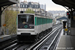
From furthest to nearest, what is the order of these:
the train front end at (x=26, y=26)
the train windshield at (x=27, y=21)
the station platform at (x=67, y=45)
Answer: the train windshield at (x=27, y=21)
the train front end at (x=26, y=26)
the station platform at (x=67, y=45)

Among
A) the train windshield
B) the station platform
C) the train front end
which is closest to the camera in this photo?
the station platform

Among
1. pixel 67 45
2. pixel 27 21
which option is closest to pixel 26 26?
pixel 27 21

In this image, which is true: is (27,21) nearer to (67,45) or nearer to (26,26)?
(26,26)

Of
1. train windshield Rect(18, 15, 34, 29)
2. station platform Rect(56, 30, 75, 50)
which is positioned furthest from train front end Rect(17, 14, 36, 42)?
station platform Rect(56, 30, 75, 50)

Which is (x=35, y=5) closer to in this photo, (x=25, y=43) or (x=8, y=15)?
(x=8, y=15)

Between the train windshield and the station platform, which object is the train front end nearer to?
the train windshield

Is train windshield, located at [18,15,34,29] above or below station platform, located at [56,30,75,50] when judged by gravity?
above

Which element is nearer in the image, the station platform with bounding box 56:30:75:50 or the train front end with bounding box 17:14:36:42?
the station platform with bounding box 56:30:75:50

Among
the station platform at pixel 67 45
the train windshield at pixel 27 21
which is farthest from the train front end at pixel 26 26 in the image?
the station platform at pixel 67 45

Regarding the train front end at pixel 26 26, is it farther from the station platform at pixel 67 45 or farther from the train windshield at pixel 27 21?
the station platform at pixel 67 45

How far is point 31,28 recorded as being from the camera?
657 inches

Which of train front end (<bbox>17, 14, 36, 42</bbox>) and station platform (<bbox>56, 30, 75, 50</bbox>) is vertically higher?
→ train front end (<bbox>17, 14, 36, 42</bbox>)

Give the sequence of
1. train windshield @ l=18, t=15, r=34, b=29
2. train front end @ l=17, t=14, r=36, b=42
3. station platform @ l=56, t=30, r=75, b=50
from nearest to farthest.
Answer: station platform @ l=56, t=30, r=75, b=50, train front end @ l=17, t=14, r=36, b=42, train windshield @ l=18, t=15, r=34, b=29

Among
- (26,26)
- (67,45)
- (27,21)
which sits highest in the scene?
(27,21)
